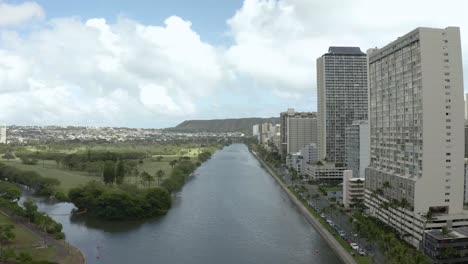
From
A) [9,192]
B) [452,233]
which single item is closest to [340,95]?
[452,233]

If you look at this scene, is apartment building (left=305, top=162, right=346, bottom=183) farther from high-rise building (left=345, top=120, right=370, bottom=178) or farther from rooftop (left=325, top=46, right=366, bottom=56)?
rooftop (left=325, top=46, right=366, bottom=56)

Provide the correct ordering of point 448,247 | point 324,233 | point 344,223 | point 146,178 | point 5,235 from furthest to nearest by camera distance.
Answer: point 146,178 → point 344,223 → point 324,233 → point 5,235 → point 448,247

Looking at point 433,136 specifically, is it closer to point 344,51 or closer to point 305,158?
point 305,158

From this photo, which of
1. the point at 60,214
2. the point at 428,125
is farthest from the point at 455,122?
the point at 60,214

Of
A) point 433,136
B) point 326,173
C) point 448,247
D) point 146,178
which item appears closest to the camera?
point 448,247

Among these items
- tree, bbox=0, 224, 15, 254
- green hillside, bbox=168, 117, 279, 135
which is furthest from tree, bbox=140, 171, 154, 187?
green hillside, bbox=168, 117, 279, 135

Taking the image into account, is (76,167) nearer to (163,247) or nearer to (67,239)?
(67,239)

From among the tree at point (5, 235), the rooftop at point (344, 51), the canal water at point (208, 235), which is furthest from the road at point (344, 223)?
the rooftop at point (344, 51)
